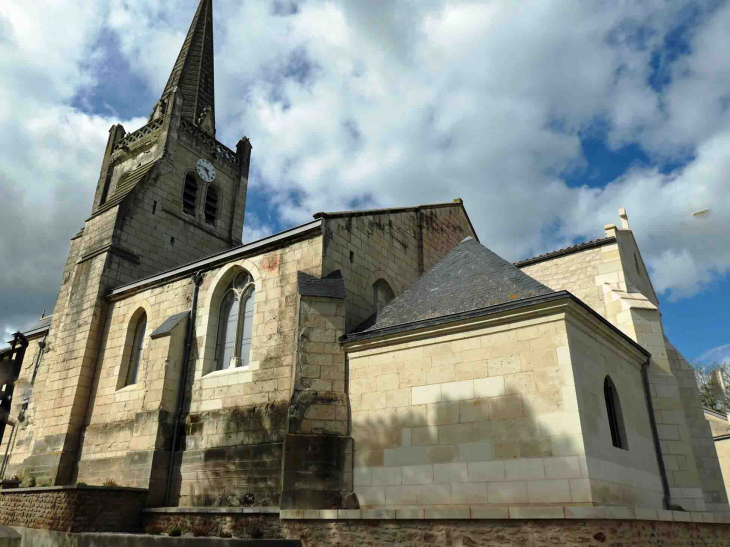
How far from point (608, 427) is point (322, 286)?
5256 millimetres

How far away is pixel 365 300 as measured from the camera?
39.0 ft

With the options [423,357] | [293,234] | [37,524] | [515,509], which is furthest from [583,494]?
[37,524]

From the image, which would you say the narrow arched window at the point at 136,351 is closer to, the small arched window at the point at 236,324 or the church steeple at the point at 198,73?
the small arched window at the point at 236,324

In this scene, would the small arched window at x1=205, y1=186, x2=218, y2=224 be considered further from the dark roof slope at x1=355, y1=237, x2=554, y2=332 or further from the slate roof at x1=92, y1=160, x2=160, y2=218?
the dark roof slope at x1=355, y1=237, x2=554, y2=332

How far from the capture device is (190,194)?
64.2 feet

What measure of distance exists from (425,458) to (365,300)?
4.07 m

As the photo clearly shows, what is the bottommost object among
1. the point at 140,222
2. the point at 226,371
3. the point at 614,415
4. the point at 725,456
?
the point at 614,415

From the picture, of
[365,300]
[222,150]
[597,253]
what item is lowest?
[365,300]

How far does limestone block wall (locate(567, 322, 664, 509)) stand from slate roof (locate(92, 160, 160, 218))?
13790 millimetres

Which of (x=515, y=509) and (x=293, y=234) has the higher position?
(x=293, y=234)

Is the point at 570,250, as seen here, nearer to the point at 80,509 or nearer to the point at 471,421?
the point at 471,421

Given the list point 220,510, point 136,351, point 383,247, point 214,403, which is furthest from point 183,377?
point 383,247

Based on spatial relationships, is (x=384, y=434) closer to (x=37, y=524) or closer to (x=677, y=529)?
(x=677, y=529)

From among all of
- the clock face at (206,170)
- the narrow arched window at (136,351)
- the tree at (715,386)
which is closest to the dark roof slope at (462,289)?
the narrow arched window at (136,351)
